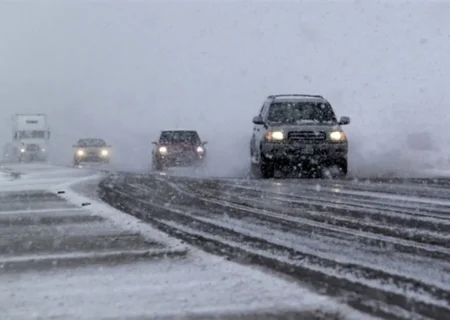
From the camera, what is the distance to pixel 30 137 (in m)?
50.9

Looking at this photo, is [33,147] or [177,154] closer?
[177,154]

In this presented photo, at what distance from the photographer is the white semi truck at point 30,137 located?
50.7m

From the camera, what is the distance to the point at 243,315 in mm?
4137

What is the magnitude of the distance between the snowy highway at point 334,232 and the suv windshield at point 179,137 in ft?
42.7

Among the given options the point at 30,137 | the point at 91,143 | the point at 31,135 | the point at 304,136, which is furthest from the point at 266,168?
the point at 31,135

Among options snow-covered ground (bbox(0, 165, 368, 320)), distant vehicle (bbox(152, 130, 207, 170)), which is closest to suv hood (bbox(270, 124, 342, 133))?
distant vehicle (bbox(152, 130, 207, 170))

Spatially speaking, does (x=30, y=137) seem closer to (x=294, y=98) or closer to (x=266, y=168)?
(x=294, y=98)

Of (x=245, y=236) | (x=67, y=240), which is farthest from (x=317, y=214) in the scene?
(x=67, y=240)

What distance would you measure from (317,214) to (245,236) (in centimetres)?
223

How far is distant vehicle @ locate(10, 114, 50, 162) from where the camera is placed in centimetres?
5072

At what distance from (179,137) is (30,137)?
2562cm

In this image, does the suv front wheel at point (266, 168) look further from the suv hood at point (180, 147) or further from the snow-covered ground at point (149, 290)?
the snow-covered ground at point (149, 290)

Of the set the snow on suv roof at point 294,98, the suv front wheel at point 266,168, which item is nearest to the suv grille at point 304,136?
the suv front wheel at point 266,168

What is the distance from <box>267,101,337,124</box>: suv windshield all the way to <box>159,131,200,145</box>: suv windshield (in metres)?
8.66
